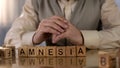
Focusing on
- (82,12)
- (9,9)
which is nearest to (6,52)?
(82,12)

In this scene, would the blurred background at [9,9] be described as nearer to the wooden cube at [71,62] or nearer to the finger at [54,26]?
the finger at [54,26]

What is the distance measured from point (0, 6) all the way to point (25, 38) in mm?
1980

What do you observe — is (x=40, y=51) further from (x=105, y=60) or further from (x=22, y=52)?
(x=105, y=60)

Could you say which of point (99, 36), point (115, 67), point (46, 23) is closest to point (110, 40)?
point (99, 36)

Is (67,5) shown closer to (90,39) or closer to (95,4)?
(95,4)

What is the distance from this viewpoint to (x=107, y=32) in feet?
4.50

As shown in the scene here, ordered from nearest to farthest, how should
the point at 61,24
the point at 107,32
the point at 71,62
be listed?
1. the point at 71,62
2. the point at 61,24
3. the point at 107,32

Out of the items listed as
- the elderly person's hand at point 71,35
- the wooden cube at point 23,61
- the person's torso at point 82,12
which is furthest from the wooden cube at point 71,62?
the person's torso at point 82,12

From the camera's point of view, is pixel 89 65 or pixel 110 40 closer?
pixel 89 65

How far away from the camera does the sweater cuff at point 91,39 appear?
1230 millimetres

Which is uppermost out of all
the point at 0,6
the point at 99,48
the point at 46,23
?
the point at 0,6

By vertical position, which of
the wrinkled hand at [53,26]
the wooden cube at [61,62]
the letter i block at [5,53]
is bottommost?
the wooden cube at [61,62]

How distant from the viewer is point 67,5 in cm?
143

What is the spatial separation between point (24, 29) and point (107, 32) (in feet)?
1.34
